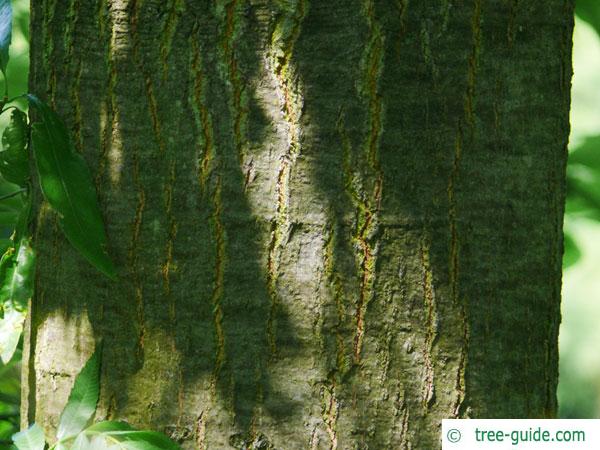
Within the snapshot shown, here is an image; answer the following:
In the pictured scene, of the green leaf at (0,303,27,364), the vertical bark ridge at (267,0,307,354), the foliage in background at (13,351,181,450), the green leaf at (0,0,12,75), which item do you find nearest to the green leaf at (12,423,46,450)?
the foliage in background at (13,351,181,450)

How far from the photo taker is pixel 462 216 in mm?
1139

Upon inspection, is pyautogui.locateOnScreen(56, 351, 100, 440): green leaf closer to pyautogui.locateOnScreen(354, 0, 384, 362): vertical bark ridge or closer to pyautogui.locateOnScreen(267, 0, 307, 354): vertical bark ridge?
pyautogui.locateOnScreen(267, 0, 307, 354): vertical bark ridge

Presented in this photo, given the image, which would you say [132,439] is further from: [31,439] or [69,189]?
[69,189]

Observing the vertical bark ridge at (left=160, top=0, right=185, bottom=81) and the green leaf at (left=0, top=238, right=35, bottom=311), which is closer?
the vertical bark ridge at (left=160, top=0, right=185, bottom=81)

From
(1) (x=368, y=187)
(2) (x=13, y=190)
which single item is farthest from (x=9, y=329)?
(2) (x=13, y=190)

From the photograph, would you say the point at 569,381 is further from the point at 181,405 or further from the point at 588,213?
the point at 181,405

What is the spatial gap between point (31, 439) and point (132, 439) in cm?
16

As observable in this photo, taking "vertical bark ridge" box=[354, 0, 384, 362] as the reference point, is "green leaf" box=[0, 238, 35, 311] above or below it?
below

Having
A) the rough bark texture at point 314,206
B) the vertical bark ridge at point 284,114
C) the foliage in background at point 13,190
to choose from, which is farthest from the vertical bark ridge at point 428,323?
the foliage in background at point 13,190

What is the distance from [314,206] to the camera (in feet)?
3.66

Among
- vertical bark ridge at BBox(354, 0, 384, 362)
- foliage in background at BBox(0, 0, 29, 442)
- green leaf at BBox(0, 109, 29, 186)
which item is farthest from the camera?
foliage in background at BBox(0, 0, 29, 442)

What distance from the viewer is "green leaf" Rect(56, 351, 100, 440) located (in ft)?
3.83

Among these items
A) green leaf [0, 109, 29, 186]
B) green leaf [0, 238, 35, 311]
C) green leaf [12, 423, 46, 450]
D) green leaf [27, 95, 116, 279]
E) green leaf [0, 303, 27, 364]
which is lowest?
green leaf [12, 423, 46, 450]

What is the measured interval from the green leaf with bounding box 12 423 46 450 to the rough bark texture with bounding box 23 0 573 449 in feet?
0.40
